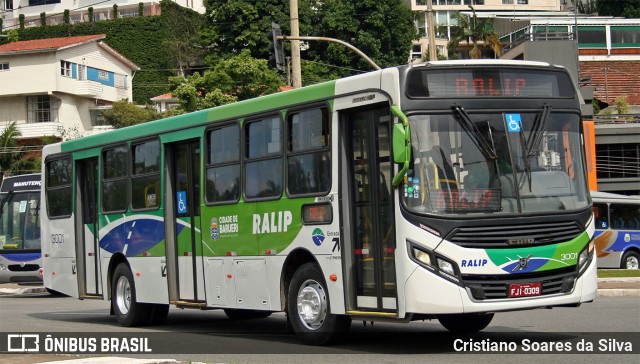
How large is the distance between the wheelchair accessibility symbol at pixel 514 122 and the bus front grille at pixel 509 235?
→ 1.13m

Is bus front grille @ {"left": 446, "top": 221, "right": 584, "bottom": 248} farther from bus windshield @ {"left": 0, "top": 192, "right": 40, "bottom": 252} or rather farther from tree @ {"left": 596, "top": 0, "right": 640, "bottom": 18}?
tree @ {"left": 596, "top": 0, "right": 640, "bottom": 18}

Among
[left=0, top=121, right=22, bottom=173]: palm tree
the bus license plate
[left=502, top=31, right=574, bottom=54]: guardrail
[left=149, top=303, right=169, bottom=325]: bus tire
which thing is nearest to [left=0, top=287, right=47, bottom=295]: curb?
[left=149, top=303, right=169, bottom=325]: bus tire

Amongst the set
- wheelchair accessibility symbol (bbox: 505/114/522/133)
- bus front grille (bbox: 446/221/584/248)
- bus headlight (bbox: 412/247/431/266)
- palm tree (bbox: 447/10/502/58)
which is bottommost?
bus headlight (bbox: 412/247/431/266)

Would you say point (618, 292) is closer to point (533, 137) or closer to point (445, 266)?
point (533, 137)

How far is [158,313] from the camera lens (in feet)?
60.4

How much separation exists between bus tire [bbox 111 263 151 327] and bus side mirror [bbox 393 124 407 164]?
7.71m

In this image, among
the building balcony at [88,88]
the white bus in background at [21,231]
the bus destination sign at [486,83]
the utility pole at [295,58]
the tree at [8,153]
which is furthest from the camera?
the building balcony at [88,88]

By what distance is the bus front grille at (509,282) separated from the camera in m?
11.6

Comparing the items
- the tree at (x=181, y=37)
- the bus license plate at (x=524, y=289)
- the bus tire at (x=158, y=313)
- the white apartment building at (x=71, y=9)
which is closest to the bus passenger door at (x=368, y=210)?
the bus license plate at (x=524, y=289)

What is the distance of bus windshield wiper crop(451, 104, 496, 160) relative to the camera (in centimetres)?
1193

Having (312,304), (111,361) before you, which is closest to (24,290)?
(312,304)

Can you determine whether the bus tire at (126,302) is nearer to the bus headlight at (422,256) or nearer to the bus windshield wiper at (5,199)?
the bus headlight at (422,256)

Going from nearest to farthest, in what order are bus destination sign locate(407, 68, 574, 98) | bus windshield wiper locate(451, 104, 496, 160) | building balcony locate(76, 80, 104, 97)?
bus windshield wiper locate(451, 104, 496, 160)
bus destination sign locate(407, 68, 574, 98)
building balcony locate(76, 80, 104, 97)

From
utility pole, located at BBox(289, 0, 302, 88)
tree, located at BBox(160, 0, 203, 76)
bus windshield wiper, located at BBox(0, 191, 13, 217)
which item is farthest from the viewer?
tree, located at BBox(160, 0, 203, 76)
